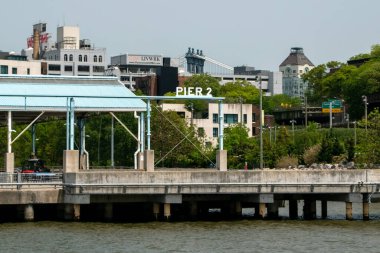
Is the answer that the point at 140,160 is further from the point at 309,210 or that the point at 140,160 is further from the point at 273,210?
the point at 309,210

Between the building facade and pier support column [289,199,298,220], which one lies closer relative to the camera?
pier support column [289,199,298,220]

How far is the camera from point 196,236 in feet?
218

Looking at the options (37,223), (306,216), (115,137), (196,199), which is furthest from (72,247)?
(115,137)

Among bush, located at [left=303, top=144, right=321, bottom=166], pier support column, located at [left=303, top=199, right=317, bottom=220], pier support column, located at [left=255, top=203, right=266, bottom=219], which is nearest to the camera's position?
pier support column, located at [left=255, top=203, right=266, bottom=219]

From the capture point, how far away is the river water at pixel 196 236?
61.1 m

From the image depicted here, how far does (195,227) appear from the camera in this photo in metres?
71.6

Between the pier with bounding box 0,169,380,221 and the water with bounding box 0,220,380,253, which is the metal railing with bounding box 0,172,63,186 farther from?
the water with bounding box 0,220,380,253

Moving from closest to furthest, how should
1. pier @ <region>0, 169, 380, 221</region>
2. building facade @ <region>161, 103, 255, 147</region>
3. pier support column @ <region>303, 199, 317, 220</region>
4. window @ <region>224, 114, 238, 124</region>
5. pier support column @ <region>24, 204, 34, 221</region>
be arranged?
pier @ <region>0, 169, 380, 221</region>
pier support column @ <region>24, 204, 34, 221</region>
pier support column @ <region>303, 199, 317, 220</region>
building facade @ <region>161, 103, 255, 147</region>
window @ <region>224, 114, 238, 124</region>

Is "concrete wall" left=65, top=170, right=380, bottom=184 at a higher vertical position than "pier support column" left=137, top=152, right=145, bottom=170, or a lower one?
lower

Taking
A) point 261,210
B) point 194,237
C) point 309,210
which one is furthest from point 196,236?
point 309,210

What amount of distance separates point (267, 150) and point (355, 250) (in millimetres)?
84148

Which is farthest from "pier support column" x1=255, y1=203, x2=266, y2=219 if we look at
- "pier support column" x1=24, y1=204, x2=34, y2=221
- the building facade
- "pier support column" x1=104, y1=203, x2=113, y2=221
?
the building facade

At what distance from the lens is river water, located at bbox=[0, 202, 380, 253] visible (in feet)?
200

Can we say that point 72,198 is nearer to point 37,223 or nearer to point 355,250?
point 37,223
